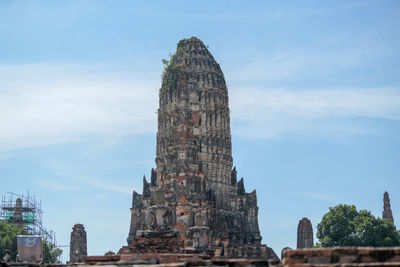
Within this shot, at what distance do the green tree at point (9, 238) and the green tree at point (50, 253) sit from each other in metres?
3.32

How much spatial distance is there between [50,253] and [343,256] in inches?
3203

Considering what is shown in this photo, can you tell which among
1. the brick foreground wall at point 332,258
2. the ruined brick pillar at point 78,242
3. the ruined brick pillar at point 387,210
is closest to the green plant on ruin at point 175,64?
the ruined brick pillar at point 78,242

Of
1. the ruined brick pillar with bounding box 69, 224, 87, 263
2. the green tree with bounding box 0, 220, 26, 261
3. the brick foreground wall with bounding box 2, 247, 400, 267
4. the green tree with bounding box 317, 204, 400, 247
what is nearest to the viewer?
the brick foreground wall with bounding box 2, 247, 400, 267

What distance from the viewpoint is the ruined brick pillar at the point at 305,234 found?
93.6m

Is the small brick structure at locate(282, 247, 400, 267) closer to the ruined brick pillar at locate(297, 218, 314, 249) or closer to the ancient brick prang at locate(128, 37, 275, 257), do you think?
the ancient brick prang at locate(128, 37, 275, 257)

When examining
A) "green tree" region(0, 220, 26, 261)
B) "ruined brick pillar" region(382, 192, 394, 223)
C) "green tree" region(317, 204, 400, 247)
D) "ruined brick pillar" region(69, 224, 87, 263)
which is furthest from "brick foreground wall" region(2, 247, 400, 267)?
"ruined brick pillar" region(382, 192, 394, 223)

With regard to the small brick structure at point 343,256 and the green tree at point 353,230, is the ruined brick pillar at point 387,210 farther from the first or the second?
the small brick structure at point 343,256

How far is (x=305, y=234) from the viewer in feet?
310

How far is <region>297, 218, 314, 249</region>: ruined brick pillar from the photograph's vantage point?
9356cm

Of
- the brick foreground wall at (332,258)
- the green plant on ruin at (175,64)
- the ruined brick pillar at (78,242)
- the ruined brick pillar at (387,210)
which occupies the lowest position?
the brick foreground wall at (332,258)

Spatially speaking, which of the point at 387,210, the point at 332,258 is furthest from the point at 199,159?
the point at 332,258

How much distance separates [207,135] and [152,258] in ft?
257

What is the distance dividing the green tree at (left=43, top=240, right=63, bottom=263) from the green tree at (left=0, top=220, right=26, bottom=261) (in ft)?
10.9

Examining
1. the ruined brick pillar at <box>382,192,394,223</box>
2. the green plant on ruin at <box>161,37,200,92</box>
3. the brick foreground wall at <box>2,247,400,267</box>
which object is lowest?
the brick foreground wall at <box>2,247,400,267</box>
